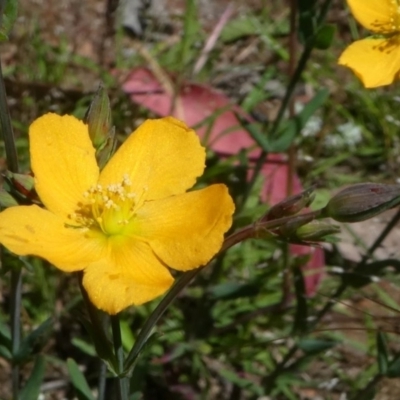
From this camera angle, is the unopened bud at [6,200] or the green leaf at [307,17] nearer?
the unopened bud at [6,200]

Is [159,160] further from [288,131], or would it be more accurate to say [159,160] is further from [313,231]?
[288,131]

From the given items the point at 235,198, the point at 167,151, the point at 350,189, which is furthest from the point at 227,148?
the point at 350,189

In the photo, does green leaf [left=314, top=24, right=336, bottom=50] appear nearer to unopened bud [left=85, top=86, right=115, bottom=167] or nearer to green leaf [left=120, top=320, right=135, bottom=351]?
unopened bud [left=85, top=86, right=115, bottom=167]

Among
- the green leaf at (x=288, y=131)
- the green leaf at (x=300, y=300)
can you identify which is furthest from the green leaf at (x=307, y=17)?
the green leaf at (x=300, y=300)

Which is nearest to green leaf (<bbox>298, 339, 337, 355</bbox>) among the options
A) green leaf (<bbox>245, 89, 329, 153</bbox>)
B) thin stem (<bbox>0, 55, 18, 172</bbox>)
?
green leaf (<bbox>245, 89, 329, 153</bbox>)

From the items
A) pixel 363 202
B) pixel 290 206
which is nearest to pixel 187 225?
pixel 290 206

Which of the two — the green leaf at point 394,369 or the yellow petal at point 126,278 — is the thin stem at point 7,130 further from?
the green leaf at point 394,369

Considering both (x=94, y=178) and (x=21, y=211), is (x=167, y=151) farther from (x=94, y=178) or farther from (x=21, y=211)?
(x=21, y=211)
